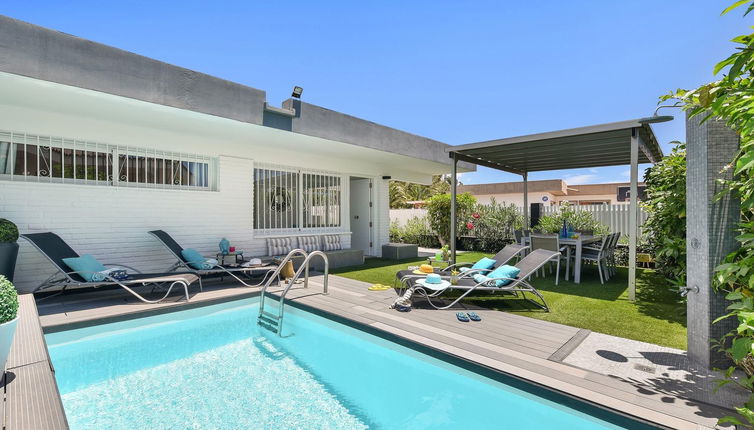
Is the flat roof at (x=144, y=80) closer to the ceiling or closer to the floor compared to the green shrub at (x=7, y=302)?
closer to the ceiling

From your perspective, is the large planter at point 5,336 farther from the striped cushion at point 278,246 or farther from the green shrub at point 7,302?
the striped cushion at point 278,246

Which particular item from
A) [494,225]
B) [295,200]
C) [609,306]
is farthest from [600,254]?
[295,200]

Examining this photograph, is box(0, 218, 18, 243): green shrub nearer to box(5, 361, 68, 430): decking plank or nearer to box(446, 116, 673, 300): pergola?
box(5, 361, 68, 430): decking plank

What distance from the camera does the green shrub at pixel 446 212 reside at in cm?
1391

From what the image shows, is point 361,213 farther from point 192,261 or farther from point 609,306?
point 609,306

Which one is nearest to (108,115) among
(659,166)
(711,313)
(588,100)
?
(711,313)

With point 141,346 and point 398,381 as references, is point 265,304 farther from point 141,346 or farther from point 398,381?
point 398,381


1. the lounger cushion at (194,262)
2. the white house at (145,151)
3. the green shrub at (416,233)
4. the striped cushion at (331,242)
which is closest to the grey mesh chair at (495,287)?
the lounger cushion at (194,262)

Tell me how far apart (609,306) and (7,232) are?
9.12 m

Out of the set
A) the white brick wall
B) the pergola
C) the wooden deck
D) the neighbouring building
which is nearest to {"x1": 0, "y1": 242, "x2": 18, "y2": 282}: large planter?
the wooden deck

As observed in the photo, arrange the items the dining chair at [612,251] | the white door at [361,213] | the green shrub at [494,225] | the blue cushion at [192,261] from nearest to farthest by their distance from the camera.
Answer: the blue cushion at [192,261] < the dining chair at [612,251] < the white door at [361,213] < the green shrub at [494,225]

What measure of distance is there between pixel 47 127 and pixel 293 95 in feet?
13.8

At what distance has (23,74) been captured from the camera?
4.31 metres

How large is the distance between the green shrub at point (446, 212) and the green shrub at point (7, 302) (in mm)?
12631
